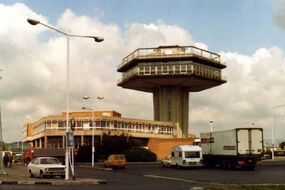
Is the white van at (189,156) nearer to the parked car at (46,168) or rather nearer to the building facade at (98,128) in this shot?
the parked car at (46,168)

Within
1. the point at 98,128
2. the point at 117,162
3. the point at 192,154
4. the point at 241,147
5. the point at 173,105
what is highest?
the point at 173,105

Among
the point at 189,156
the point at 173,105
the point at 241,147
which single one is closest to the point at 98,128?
the point at 173,105

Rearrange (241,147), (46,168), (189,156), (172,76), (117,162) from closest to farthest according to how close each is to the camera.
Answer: (46,168), (241,147), (189,156), (117,162), (172,76)

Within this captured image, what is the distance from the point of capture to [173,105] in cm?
11156

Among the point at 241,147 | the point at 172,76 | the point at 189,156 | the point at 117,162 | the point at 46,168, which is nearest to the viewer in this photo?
the point at 46,168

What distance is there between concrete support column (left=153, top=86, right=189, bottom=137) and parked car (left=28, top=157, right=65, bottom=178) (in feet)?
248

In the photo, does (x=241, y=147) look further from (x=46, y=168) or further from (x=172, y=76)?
(x=172, y=76)

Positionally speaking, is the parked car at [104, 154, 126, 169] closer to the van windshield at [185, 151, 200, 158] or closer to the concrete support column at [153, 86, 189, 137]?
→ the van windshield at [185, 151, 200, 158]

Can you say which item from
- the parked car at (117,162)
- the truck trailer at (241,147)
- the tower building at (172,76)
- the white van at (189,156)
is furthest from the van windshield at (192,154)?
the tower building at (172,76)

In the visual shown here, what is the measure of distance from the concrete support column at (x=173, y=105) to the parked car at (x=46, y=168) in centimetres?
7549

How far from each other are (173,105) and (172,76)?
8.98m

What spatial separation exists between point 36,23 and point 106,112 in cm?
10825

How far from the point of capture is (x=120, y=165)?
6025 cm

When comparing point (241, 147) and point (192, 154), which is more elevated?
point (241, 147)
